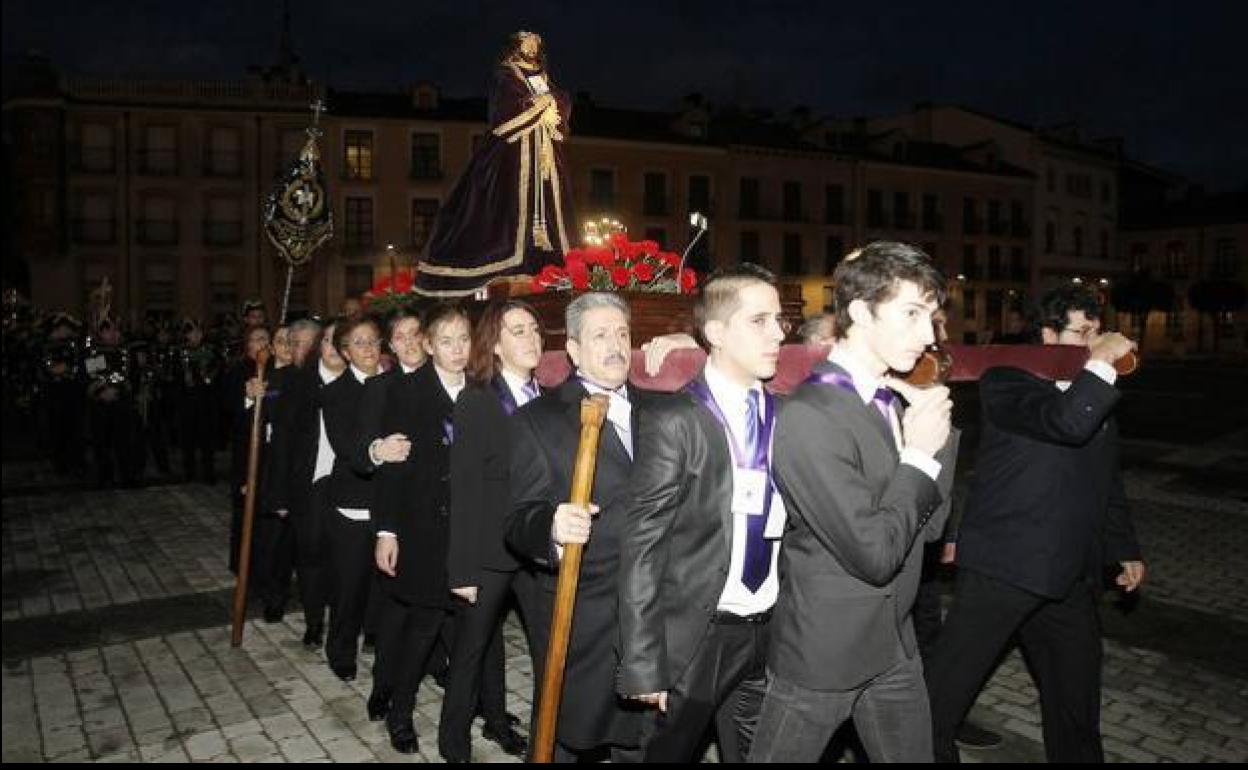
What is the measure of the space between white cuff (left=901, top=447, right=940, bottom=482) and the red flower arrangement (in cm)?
303

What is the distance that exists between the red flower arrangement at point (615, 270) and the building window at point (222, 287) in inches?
1640

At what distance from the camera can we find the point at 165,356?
14453 mm

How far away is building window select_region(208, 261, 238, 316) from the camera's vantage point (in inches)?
1700

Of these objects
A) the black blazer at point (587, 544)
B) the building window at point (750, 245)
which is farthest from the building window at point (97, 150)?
the black blazer at point (587, 544)

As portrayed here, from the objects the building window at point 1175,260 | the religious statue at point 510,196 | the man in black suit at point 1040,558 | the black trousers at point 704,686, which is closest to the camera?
the black trousers at point 704,686

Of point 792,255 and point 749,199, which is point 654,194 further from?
point 792,255

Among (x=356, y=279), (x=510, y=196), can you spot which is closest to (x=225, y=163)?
(x=356, y=279)

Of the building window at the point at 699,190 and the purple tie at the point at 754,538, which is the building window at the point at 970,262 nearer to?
the building window at the point at 699,190

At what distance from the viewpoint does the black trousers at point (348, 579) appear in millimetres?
5520

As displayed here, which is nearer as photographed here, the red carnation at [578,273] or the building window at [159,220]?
the red carnation at [578,273]

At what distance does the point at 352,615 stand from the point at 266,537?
2.01m

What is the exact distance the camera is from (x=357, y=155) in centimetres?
4347

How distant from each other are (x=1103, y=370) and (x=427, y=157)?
43537 mm

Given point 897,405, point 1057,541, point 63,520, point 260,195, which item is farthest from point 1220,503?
point 260,195
